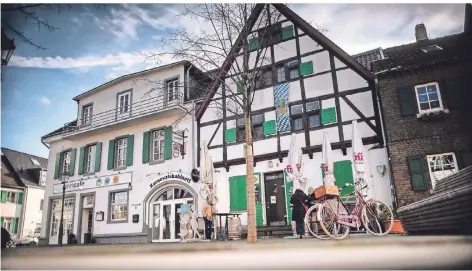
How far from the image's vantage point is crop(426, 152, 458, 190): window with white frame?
29.3 ft

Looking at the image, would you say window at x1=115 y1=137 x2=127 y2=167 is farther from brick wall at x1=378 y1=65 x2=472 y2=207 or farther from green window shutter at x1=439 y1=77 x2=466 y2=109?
green window shutter at x1=439 y1=77 x2=466 y2=109

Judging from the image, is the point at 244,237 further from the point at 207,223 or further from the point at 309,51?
the point at 309,51

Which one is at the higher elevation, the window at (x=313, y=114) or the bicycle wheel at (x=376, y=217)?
the window at (x=313, y=114)

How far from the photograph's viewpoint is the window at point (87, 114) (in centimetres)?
1655

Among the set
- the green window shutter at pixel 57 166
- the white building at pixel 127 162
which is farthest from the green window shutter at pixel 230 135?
the green window shutter at pixel 57 166

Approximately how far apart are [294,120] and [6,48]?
801cm

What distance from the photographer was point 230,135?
12258 mm

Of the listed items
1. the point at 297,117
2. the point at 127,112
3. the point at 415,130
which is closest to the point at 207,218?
the point at 297,117

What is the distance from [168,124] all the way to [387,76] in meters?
8.05

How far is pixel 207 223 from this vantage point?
1018 cm

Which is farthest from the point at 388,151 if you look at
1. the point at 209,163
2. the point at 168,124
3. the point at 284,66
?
the point at 168,124

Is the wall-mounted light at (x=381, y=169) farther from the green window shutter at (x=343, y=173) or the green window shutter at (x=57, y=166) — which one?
the green window shutter at (x=57, y=166)

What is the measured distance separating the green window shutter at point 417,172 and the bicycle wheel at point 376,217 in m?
1.94

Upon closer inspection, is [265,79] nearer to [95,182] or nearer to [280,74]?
[280,74]
